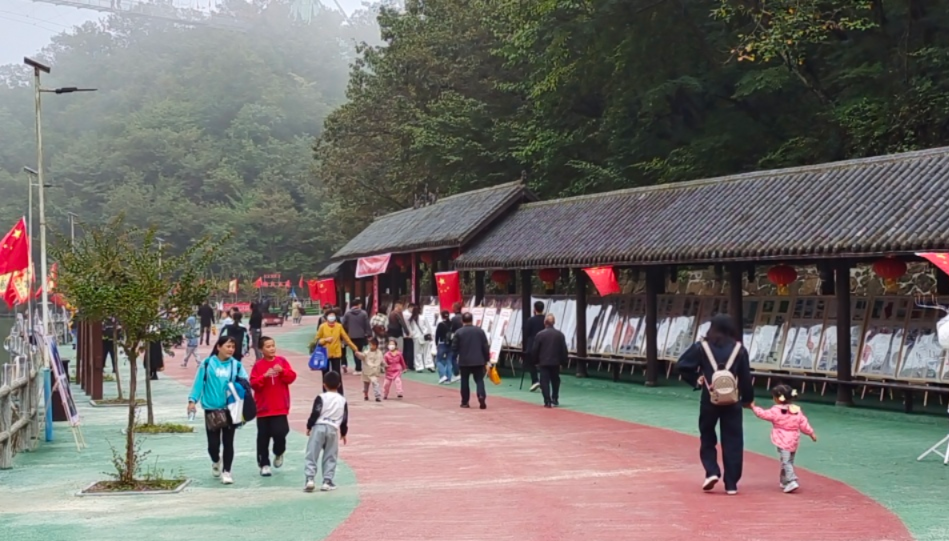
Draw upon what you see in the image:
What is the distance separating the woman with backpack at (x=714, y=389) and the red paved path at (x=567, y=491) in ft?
0.95

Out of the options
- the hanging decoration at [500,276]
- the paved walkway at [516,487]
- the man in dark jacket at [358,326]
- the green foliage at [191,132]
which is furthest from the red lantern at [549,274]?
the green foliage at [191,132]

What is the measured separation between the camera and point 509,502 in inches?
429

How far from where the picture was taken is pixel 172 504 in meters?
11.3

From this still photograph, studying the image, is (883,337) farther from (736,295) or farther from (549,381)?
(549,381)

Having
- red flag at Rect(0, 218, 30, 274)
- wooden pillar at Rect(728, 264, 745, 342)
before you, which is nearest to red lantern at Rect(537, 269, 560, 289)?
wooden pillar at Rect(728, 264, 745, 342)

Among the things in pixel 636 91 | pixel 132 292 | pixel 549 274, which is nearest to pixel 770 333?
pixel 549 274

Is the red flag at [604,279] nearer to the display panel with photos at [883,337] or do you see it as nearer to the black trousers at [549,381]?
the black trousers at [549,381]

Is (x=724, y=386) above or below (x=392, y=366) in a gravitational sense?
above

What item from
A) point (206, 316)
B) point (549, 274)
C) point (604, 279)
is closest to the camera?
point (604, 279)

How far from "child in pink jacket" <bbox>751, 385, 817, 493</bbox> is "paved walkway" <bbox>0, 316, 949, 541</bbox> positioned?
28 centimetres

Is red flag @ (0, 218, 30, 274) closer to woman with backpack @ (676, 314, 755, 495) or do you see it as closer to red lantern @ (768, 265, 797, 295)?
red lantern @ (768, 265, 797, 295)

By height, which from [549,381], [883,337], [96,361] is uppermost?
[883,337]

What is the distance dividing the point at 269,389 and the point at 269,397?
99mm

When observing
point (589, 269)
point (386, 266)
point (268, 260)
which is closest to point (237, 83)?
point (268, 260)
